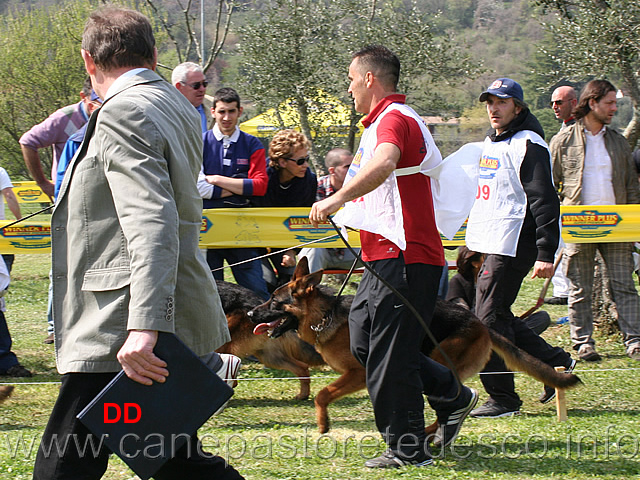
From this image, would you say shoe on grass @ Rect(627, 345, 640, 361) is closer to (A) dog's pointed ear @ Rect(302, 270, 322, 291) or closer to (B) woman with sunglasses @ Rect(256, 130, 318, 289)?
(B) woman with sunglasses @ Rect(256, 130, 318, 289)

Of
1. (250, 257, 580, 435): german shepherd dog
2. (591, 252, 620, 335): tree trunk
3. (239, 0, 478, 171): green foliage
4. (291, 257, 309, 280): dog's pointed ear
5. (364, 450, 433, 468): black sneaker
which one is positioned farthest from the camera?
(239, 0, 478, 171): green foliage

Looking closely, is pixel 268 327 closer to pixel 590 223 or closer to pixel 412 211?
pixel 412 211

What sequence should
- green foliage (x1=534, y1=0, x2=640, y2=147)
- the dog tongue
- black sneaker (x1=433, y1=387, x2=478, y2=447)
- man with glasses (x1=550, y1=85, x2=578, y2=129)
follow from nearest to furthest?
black sneaker (x1=433, y1=387, x2=478, y2=447) < the dog tongue < man with glasses (x1=550, y1=85, x2=578, y2=129) < green foliage (x1=534, y1=0, x2=640, y2=147)

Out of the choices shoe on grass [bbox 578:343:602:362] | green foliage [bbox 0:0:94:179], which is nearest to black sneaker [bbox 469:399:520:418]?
shoe on grass [bbox 578:343:602:362]

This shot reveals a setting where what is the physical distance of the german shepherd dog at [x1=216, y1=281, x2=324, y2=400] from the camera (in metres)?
5.73

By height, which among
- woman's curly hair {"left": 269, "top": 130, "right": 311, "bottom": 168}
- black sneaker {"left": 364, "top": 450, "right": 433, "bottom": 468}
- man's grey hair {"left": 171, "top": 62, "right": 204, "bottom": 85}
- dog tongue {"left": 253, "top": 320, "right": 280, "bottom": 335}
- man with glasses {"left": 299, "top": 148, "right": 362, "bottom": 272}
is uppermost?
man's grey hair {"left": 171, "top": 62, "right": 204, "bottom": 85}

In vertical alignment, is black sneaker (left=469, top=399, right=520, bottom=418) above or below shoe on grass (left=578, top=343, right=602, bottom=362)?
above

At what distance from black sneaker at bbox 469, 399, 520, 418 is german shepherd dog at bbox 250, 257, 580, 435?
1.57 ft

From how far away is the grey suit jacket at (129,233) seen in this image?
2.33 metres

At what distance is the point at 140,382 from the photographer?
240 centimetres

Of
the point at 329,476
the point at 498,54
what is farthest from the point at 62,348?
the point at 498,54

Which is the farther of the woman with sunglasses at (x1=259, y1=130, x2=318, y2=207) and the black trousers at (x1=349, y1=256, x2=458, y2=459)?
the woman with sunglasses at (x1=259, y1=130, x2=318, y2=207)

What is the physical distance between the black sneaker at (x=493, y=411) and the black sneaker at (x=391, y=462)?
1238 millimetres

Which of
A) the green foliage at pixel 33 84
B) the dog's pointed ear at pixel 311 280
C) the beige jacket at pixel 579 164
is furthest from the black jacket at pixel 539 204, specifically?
the green foliage at pixel 33 84
